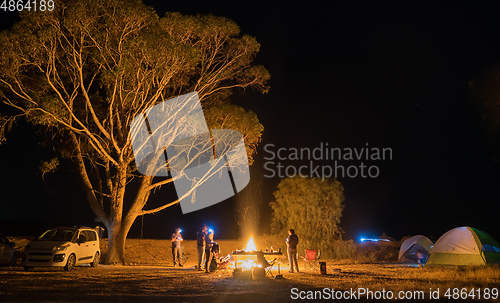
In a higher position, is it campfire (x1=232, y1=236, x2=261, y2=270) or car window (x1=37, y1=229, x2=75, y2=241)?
car window (x1=37, y1=229, x2=75, y2=241)

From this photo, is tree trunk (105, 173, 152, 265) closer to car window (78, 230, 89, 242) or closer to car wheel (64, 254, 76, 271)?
car window (78, 230, 89, 242)

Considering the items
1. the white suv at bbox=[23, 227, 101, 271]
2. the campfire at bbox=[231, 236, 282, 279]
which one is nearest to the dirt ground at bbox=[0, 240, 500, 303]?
the campfire at bbox=[231, 236, 282, 279]

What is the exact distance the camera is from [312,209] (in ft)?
91.1

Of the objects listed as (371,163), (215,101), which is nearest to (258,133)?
(215,101)

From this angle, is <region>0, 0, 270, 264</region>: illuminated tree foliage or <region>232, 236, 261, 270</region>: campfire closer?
<region>232, 236, 261, 270</region>: campfire

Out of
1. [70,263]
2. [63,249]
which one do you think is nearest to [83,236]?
[70,263]

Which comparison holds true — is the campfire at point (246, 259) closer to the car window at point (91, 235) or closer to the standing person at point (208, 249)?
the standing person at point (208, 249)

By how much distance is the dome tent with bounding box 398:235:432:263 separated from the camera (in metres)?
24.3

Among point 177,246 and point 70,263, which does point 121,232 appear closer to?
point 177,246

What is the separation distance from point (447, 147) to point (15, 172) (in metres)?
34.9

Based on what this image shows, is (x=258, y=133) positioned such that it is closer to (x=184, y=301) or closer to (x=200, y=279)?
(x=200, y=279)

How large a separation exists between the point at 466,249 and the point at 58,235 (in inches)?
595

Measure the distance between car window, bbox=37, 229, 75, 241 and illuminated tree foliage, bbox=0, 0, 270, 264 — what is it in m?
3.91

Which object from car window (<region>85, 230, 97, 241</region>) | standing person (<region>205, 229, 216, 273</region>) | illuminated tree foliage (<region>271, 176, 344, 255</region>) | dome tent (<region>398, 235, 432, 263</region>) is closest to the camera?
standing person (<region>205, 229, 216, 273</region>)
